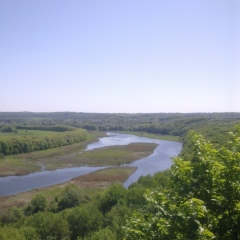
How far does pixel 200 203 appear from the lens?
7.59 metres

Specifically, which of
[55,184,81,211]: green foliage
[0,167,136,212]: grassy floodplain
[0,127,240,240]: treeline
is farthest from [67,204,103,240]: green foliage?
[0,127,240,240]: treeline

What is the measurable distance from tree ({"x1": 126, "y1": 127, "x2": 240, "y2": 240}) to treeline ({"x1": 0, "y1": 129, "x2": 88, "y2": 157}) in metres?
77.3

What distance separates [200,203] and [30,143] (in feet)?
292

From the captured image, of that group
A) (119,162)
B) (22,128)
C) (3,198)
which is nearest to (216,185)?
(3,198)

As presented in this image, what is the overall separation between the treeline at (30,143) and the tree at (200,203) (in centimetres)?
7732

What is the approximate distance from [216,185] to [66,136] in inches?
4056

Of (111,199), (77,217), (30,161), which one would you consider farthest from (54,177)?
(77,217)

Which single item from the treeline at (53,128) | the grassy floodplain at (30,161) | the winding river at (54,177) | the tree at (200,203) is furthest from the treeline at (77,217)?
the treeline at (53,128)

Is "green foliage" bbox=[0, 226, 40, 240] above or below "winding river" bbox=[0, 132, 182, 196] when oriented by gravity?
above

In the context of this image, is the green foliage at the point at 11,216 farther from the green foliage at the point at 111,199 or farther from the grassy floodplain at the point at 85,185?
the green foliage at the point at 111,199

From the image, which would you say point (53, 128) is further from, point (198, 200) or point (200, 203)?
point (200, 203)

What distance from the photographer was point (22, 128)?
154 m

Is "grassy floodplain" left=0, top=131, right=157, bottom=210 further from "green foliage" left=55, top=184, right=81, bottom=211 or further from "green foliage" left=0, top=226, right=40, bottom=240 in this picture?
"green foliage" left=0, top=226, right=40, bottom=240

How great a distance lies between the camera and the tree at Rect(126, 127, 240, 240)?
305 inches
